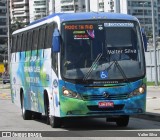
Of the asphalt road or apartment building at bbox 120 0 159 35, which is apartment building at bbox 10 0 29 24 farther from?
the asphalt road

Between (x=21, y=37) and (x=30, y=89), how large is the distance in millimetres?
2578

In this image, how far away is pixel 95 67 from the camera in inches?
644

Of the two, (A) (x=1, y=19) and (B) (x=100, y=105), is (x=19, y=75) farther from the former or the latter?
(A) (x=1, y=19)

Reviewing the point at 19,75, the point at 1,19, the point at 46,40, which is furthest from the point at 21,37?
the point at 1,19

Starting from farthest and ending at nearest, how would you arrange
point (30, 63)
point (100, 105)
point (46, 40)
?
1. point (30, 63)
2. point (46, 40)
3. point (100, 105)

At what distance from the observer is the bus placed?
53.4 ft

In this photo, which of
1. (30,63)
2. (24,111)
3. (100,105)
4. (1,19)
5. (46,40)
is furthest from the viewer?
(1,19)

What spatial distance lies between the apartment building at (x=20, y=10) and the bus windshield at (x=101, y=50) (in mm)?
103689

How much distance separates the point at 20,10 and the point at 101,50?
111669mm

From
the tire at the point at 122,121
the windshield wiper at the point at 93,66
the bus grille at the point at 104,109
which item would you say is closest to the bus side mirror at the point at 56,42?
the windshield wiper at the point at 93,66

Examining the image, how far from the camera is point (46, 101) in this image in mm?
18359

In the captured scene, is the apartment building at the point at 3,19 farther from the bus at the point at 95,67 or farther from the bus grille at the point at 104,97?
the bus grille at the point at 104,97

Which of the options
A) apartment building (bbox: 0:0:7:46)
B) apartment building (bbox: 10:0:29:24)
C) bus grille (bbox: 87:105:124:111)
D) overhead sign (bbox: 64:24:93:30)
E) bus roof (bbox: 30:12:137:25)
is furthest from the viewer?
apartment building (bbox: 0:0:7:46)

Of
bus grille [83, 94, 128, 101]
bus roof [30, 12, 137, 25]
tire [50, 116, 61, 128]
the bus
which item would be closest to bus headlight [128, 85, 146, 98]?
the bus
